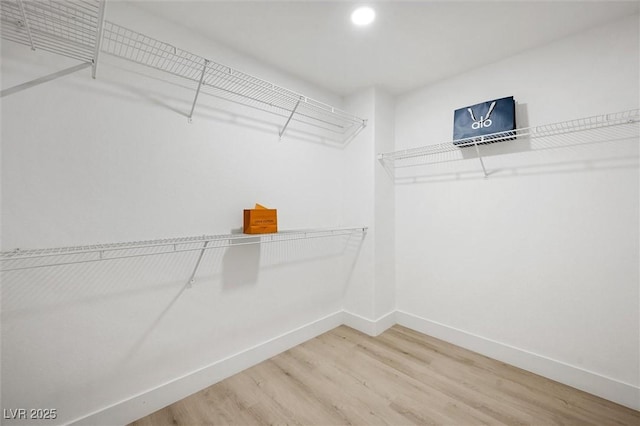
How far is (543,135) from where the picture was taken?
182 centimetres

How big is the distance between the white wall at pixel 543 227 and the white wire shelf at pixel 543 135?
46 mm

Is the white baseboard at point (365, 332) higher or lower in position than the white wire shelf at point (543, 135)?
lower

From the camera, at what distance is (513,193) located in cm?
195

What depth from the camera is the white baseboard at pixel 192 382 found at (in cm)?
139

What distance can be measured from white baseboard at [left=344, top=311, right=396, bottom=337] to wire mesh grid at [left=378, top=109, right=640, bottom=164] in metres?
1.46

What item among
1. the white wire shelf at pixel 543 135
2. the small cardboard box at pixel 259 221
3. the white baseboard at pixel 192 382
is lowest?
the white baseboard at pixel 192 382

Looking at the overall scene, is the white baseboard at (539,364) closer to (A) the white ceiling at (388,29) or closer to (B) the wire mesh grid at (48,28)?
(A) the white ceiling at (388,29)

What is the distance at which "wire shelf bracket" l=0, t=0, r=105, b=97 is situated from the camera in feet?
3.75

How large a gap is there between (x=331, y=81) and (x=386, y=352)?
2271 millimetres

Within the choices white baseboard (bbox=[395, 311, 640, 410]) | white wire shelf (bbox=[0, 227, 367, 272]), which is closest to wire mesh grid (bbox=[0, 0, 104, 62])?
white wire shelf (bbox=[0, 227, 367, 272])

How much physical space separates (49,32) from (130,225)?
946 mm

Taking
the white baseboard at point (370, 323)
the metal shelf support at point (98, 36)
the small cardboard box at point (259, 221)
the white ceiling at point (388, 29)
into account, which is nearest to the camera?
the metal shelf support at point (98, 36)

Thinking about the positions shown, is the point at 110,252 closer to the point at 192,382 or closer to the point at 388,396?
the point at 192,382

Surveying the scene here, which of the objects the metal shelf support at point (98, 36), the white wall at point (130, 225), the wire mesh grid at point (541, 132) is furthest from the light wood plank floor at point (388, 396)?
the metal shelf support at point (98, 36)
